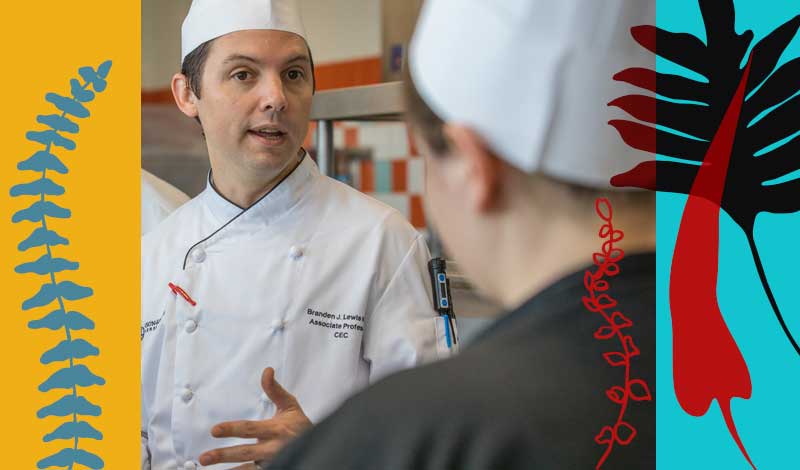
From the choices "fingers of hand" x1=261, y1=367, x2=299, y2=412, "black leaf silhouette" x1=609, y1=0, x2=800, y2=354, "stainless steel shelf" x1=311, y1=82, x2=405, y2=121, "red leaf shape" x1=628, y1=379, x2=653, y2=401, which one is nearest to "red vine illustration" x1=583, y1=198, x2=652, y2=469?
"red leaf shape" x1=628, y1=379, x2=653, y2=401

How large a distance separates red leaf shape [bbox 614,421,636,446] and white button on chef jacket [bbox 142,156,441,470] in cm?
51

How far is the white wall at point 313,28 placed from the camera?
0.96 metres

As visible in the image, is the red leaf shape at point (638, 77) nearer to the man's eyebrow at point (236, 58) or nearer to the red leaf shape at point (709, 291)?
the red leaf shape at point (709, 291)

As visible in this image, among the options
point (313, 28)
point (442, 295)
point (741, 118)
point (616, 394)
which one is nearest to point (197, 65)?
point (313, 28)

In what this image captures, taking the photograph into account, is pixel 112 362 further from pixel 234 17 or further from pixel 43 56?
pixel 234 17

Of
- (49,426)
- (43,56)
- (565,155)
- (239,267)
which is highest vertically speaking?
(43,56)

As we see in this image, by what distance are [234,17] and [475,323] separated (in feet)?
1.58

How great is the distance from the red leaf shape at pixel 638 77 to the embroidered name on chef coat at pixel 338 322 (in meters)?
0.52

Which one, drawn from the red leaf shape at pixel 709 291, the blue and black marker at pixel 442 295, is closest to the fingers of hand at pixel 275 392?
the blue and black marker at pixel 442 295

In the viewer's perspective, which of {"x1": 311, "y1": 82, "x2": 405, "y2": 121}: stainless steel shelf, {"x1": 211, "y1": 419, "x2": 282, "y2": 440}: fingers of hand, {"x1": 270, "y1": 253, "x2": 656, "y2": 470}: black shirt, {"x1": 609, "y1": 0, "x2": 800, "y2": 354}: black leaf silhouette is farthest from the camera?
{"x1": 311, "y1": 82, "x2": 405, "y2": 121}: stainless steel shelf

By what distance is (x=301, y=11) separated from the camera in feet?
3.22

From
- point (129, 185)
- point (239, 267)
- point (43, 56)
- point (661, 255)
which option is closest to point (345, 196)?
point (239, 267)

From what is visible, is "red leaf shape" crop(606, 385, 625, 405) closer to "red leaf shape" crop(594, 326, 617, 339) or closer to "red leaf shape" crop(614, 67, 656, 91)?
"red leaf shape" crop(594, 326, 617, 339)

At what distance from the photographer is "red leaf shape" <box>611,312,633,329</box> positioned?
37 cm
